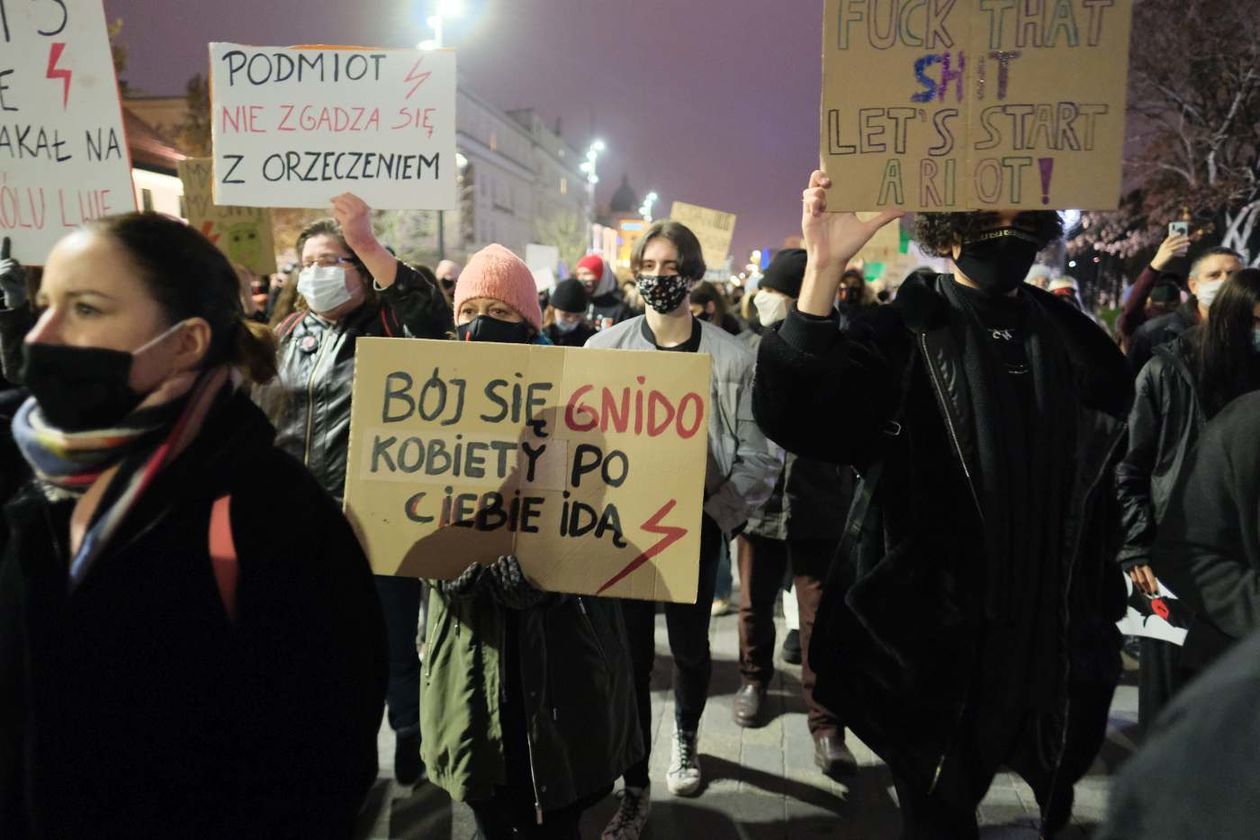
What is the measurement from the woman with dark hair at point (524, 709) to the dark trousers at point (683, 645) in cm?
70

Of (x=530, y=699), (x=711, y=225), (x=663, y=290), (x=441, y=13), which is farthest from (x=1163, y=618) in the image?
(x=441, y=13)

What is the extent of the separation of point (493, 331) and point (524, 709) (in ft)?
4.21

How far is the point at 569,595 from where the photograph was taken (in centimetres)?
246

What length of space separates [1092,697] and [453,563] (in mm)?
1721

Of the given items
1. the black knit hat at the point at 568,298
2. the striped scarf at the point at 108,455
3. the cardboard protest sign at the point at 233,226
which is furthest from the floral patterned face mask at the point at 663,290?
the black knit hat at the point at 568,298

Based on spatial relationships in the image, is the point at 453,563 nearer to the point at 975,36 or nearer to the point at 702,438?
the point at 702,438

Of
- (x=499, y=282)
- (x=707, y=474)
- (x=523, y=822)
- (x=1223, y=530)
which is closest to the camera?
(x=1223, y=530)

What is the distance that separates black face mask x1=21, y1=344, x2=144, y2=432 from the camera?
1487 millimetres

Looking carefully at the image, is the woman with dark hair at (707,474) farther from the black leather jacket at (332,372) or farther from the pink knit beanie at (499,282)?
the black leather jacket at (332,372)

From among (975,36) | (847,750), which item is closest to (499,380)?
(975,36)

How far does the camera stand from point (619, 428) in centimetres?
229

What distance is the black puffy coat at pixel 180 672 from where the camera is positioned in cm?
142

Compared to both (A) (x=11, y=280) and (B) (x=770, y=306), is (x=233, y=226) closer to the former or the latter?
(A) (x=11, y=280)

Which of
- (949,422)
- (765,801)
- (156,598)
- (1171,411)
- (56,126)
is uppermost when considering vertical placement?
(56,126)
